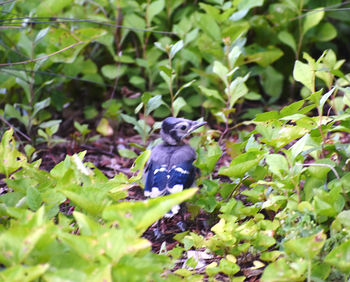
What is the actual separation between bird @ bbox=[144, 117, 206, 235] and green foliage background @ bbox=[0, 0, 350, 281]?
0.11 meters

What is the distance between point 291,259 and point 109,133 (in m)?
2.79

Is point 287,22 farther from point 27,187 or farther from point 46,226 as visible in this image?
point 46,226

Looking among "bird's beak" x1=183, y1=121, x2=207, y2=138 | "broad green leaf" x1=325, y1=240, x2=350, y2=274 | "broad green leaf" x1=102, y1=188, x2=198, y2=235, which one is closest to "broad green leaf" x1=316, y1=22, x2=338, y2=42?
"bird's beak" x1=183, y1=121, x2=207, y2=138

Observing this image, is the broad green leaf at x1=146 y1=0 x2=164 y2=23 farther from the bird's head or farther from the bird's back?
the bird's back

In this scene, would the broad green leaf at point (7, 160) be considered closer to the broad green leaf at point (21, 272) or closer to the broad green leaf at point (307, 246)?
the broad green leaf at point (21, 272)

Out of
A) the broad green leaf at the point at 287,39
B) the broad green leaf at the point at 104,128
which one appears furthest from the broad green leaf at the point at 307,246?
the broad green leaf at the point at 287,39

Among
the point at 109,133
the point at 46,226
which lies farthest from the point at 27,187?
the point at 109,133

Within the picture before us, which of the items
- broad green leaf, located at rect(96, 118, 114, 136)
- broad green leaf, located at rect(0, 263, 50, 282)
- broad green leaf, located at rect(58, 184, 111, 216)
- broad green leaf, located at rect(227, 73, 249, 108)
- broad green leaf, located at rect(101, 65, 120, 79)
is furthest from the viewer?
broad green leaf, located at rect(101, 65, 120, 79)

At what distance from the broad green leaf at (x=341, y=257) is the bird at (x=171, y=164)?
107 cm

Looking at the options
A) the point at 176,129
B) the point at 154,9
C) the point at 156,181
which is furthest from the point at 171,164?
the point at 154,9

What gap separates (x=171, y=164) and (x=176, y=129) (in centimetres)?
36

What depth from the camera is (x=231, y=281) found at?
2.93m

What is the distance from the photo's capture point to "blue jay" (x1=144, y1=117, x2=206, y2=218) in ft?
11.7

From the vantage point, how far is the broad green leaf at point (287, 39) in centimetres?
521
